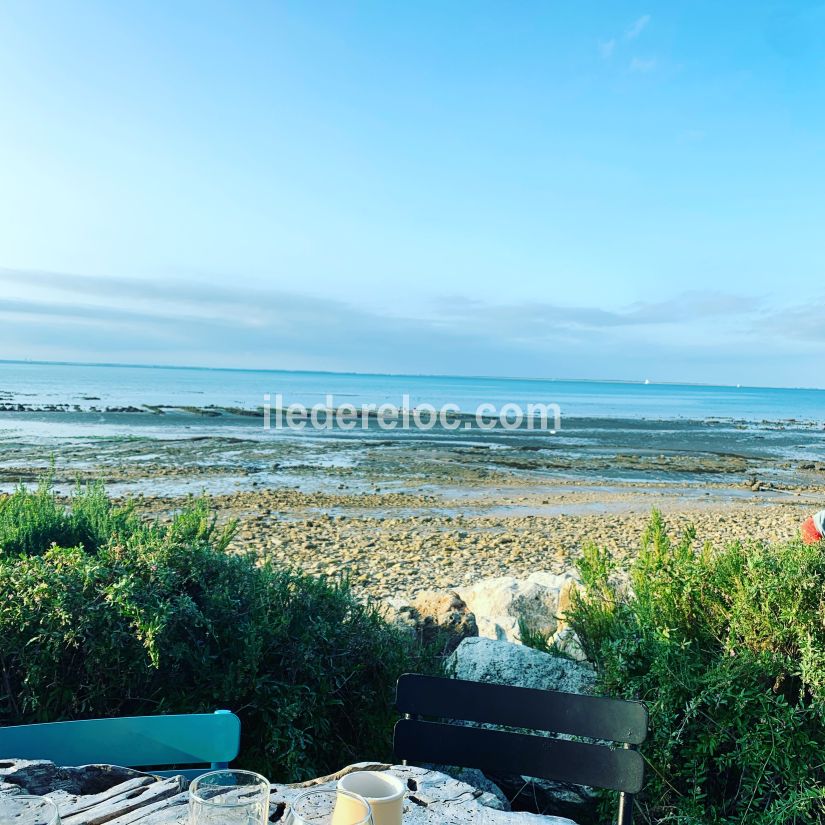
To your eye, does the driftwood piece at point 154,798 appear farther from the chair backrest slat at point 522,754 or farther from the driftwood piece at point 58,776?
the chair backrest slat at point 522,754

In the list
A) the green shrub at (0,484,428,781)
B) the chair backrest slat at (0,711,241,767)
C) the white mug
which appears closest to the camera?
the white mug

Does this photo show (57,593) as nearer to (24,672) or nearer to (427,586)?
(24,672)

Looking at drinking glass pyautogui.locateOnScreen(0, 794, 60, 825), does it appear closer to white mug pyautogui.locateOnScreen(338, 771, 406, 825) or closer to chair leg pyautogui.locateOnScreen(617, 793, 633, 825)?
white mug pyautogui.locateOnScreen(338, 771, 406, 825)

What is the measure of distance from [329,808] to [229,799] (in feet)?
0.69

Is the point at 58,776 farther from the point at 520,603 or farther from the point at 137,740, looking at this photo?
the point at 520,603

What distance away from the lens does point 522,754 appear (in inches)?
103

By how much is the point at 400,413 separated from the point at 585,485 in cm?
2942

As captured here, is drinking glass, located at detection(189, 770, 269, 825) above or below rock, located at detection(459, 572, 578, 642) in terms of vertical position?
above

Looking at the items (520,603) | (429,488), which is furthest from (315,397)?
(520,603)

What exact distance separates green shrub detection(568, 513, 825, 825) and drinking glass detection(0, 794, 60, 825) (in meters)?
2.67

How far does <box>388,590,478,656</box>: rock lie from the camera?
4898 millimetres

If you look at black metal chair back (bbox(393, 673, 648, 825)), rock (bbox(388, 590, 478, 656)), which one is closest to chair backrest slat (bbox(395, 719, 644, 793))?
black metal chair back (bbox(393, 673, 648, 825))

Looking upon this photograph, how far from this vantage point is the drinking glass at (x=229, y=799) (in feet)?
4.71

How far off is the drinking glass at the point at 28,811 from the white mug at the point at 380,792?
0.60 m
